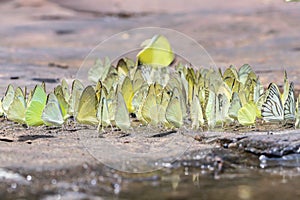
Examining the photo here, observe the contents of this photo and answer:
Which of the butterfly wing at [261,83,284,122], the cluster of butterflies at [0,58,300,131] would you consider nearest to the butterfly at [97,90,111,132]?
the cluster of butterflies at [0,58,300,131]

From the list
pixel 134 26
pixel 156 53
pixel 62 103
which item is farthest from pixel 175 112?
pixel 134 26

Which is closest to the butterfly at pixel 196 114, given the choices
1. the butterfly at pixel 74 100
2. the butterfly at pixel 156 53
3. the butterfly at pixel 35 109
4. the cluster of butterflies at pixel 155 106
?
the cluster of butterflies at pixel 155 106

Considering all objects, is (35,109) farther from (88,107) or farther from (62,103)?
(88,107)

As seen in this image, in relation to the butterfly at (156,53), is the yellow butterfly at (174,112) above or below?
below

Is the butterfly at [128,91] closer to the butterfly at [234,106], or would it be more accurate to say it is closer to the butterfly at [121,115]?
the butterfly at [121,115]

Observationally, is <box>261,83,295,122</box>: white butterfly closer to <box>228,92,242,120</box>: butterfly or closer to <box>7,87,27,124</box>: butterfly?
<box>228,92,242,120</box>: butterfly
